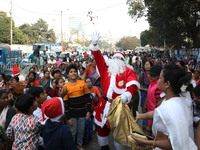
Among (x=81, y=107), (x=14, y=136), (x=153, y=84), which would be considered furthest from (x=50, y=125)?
(x=153, y=84)

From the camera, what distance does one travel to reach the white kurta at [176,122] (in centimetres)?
183

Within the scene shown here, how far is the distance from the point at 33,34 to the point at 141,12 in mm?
44006

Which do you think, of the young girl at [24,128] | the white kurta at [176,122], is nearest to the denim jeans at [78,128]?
the young girl at [24,128]

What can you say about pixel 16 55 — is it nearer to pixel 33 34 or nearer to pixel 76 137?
pixel 76 137

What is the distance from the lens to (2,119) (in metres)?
3.31

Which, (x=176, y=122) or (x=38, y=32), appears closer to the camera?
(x=176, y=122)

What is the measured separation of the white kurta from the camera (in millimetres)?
1830

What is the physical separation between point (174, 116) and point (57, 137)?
155 centimetres

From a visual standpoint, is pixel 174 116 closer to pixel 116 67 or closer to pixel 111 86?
pixel 111 86

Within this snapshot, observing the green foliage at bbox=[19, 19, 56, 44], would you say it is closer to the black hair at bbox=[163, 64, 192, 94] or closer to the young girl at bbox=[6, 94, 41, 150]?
the young girl at bbox=[6, 94, 41, 150]

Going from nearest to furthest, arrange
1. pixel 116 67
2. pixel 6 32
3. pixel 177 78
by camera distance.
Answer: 1. pixel 177 78
2. pixel 116 67
3. pixel 6 32

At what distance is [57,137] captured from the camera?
2.81m

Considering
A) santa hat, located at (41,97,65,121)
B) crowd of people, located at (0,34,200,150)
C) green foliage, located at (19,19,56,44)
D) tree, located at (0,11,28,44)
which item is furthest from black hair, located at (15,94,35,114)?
green foliage, located at (19,19,56,44)

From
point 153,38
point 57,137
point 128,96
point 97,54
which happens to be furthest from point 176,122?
point 153,38
